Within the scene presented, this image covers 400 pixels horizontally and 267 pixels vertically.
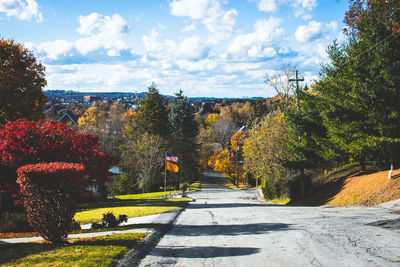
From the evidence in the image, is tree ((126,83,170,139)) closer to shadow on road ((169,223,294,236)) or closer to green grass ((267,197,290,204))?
green grass ((267,197,290,204))

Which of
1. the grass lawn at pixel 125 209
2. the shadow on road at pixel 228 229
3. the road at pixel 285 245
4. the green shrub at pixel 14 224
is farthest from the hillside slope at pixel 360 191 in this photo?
the green shrub at pixel 14 224

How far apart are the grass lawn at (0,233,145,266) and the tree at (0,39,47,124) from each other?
19399 mm

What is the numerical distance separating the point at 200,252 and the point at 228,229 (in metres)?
3.71

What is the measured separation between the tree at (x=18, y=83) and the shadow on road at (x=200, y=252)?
2141 centimetres

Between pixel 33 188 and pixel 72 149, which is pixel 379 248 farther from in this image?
pixel 72 149

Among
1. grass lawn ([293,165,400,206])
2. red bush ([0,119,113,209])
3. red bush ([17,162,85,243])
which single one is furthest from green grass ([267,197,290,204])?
red bush ([17,162,85,243])

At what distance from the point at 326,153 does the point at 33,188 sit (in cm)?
2020

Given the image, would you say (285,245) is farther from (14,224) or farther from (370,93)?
(370,93)

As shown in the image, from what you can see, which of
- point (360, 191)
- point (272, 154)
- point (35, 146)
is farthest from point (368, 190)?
point (35, 146)

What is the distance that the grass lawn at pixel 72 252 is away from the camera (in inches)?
272

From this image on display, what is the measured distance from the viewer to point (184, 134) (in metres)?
60.2

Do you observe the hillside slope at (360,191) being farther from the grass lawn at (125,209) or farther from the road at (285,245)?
the grass lawn at (125,209)

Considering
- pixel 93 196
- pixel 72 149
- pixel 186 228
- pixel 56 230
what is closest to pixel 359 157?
pixel 186 228

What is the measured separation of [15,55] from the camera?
84.8 feet
